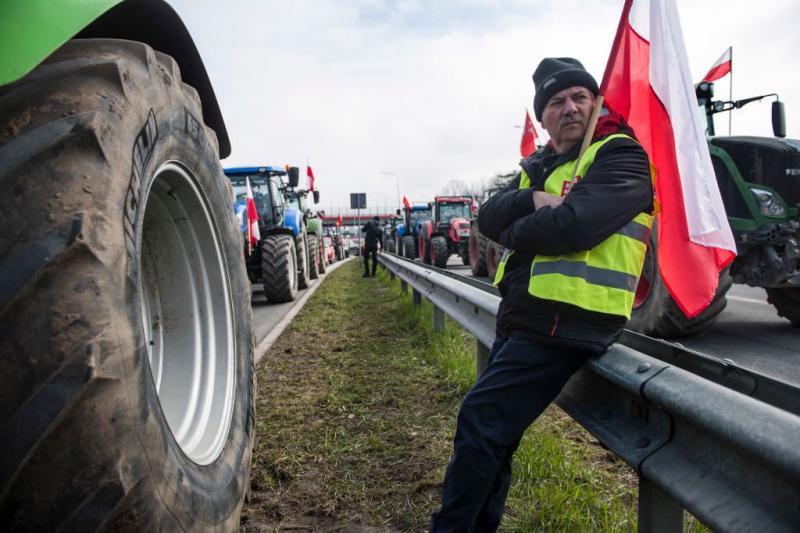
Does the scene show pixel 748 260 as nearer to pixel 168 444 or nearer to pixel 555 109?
pixel 555 109

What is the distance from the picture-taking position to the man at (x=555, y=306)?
79.2 inches

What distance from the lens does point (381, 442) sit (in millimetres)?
3357

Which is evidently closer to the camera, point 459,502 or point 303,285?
point 459,502

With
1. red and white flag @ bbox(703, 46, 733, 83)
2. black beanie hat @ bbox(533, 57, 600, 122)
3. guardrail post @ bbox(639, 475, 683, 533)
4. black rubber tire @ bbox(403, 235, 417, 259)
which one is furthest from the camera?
black rubber tire @ bbox(403, 235, 417, 259)

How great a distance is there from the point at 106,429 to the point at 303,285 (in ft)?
44.0

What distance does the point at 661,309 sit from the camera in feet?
19.0

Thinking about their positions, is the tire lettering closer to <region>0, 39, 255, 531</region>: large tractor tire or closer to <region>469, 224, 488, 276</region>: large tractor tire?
<region>0, 39, 255, 531</region>: large tractor tire

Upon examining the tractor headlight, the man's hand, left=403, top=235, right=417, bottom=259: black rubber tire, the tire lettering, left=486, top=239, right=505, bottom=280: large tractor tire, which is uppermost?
the tire lettering

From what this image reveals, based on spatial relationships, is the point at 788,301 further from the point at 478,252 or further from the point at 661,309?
the point at 478,252

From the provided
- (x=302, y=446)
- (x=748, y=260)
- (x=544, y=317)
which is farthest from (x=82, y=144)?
(x=748, y=260)

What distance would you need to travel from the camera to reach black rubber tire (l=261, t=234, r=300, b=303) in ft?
35.6

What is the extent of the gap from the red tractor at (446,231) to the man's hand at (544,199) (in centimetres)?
1741

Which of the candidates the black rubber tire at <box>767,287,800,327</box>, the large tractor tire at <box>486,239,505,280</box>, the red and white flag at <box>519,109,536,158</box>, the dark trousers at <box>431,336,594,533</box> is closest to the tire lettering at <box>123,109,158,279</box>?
the dark trousers at <box>431,336,594,533</box>

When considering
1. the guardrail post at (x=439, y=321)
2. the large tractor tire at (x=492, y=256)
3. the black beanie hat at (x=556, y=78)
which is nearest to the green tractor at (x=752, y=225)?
the guardrail post at (x=439, y=321)
